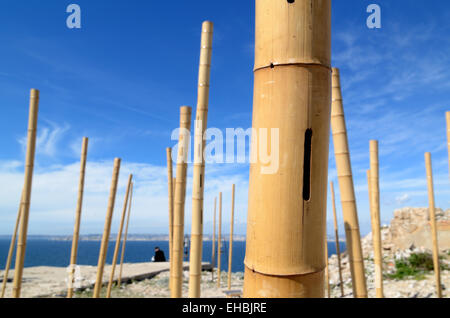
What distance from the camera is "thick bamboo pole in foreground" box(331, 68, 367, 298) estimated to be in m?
1.05

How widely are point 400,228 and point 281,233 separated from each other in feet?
44.7

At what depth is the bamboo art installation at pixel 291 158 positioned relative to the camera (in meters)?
0.57

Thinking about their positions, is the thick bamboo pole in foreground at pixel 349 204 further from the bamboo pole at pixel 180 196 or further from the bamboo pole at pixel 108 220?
the bamboo pole at pixel 108 220

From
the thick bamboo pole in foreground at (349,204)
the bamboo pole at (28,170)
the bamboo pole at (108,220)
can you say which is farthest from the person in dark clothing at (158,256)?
the thick bamboo pole in foreground at (349,204)

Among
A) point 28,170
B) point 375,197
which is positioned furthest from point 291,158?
point 375,197

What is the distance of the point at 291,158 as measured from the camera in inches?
22.9

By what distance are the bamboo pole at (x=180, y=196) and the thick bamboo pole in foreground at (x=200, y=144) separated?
398mm

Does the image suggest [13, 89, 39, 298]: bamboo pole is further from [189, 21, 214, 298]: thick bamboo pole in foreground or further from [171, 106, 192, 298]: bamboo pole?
[189, 21, 214, 298]: thick bamboo pole in foreground

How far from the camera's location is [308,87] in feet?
1.98

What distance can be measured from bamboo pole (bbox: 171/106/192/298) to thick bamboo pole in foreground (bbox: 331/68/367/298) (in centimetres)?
149

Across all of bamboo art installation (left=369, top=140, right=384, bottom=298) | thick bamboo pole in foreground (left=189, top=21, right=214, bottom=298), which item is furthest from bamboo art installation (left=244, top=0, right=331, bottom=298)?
bamboo art installation (left=369, top=140, right=384, bottom=298)

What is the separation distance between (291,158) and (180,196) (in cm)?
190

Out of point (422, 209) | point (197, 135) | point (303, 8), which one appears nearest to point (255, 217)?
point (303, 8)
